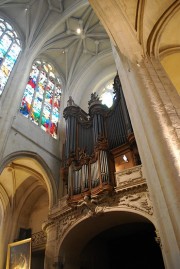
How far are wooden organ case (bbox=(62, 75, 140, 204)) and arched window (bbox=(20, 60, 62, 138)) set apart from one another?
1151 millimetres

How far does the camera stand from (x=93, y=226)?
24.2ft

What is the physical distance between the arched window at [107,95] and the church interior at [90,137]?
104 millimetres

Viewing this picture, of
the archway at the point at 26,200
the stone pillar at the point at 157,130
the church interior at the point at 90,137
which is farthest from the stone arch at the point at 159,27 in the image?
the archway at the point at 26,200

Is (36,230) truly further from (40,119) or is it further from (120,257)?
(40,119)

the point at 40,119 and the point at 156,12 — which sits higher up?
the point at 40,119

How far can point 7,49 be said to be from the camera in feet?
36.8

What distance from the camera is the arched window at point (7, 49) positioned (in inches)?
397

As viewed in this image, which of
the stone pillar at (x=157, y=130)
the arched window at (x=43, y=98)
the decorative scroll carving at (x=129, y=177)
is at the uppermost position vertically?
the arched window at (x=43, y=98)

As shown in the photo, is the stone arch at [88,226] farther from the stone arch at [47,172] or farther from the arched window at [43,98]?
the arched window at [43,98]

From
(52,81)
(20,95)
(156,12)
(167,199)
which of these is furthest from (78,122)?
(167,199)

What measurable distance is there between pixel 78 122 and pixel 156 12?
7392mm

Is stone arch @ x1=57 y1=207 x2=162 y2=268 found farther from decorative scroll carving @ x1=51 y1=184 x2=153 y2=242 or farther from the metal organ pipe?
the metal organ pipe

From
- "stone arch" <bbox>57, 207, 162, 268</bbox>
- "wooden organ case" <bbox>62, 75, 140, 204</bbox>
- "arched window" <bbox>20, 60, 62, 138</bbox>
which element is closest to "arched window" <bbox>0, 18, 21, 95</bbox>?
"arched window" <bbox>20, 60, 62, 138</bbox>

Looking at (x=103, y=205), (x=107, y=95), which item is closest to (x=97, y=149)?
(x=103, y=205)
